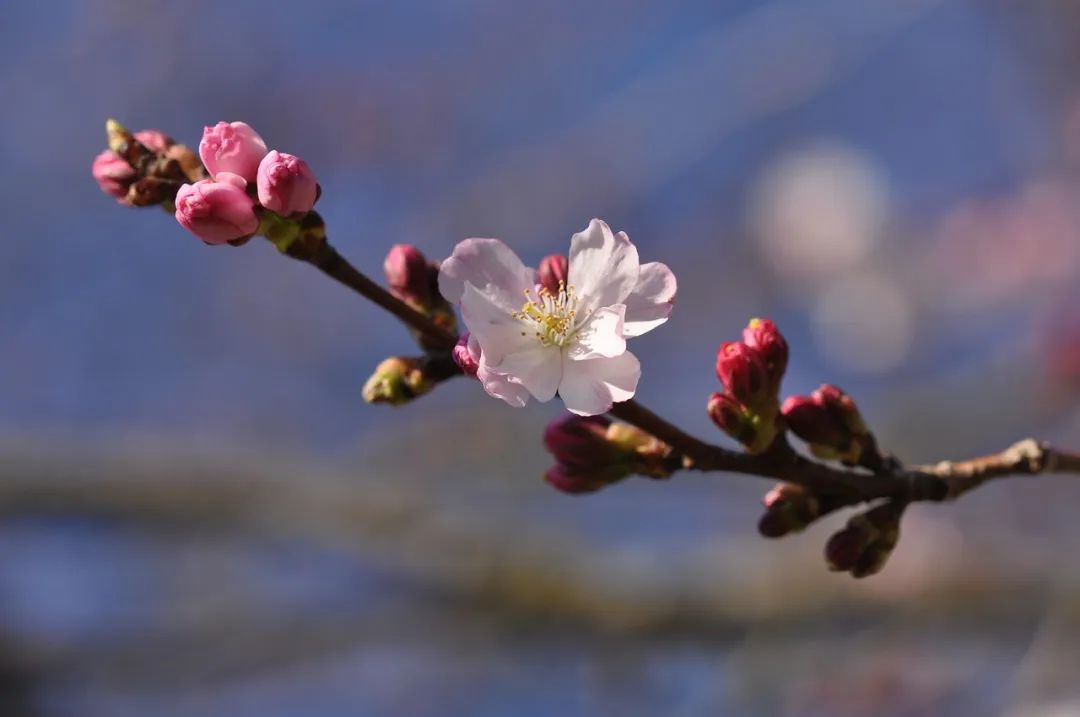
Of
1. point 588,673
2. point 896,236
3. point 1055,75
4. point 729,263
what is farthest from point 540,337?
point 896,236

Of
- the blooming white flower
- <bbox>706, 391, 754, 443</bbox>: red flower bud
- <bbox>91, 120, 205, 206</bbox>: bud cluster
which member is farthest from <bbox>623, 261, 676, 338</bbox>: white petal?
<bbox>91, 120, 205, 206</bbox>: bud cluster

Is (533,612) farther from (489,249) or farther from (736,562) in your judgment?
Result: (489,249)

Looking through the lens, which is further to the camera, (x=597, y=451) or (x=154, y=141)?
(x=597, y=451)

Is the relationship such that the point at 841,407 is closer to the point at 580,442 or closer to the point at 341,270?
the point at 580,442

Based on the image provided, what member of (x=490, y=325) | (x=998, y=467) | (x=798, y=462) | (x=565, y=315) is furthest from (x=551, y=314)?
(x=998, y=467)

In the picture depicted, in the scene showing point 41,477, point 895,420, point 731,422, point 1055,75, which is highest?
point 1055,75

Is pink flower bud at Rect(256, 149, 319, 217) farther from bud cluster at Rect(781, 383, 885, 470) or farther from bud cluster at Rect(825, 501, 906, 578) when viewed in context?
bud cluster at Rect(825, 501, 906, 578)
